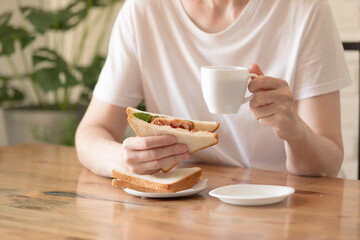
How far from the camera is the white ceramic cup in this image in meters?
1.00

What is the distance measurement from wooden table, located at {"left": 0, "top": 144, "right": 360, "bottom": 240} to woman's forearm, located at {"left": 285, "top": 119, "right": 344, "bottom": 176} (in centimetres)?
3

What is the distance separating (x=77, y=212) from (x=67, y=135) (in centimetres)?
173

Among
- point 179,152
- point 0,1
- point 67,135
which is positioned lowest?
point 67,135

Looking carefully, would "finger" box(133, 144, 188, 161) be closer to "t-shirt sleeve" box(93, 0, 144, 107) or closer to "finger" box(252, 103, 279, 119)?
"finger" box(252, 103, 279, 119)

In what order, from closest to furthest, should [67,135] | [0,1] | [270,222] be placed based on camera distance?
1. [270,222]
2. [67,135]
3. [0,1]

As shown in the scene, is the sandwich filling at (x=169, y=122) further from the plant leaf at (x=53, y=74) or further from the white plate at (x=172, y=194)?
the plant leaf at (x=53, y=74)

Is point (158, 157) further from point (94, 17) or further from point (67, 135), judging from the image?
point (94, 17)

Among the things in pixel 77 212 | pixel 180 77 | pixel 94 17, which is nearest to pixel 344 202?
pixel 77 212

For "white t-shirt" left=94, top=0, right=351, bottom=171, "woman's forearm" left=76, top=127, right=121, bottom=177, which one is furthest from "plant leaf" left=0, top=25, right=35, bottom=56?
"woman's forearm" left=76, top=127, right=121, bottom=177

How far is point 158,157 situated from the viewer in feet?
→ 3.58

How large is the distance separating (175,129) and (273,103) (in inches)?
8.3

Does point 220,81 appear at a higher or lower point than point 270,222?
higher

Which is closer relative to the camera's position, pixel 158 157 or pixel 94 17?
pixel 158 157

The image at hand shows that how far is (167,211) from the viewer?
3.28 ft
